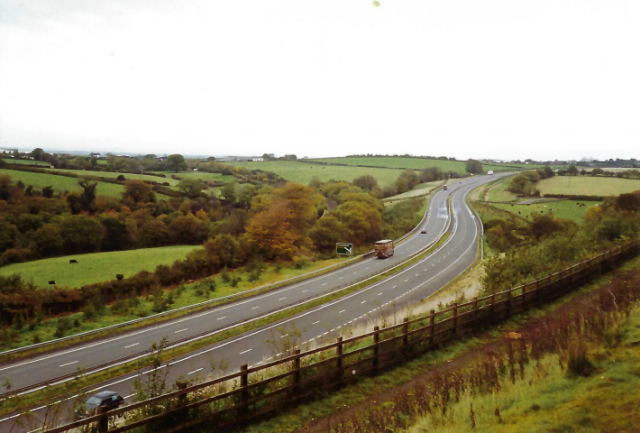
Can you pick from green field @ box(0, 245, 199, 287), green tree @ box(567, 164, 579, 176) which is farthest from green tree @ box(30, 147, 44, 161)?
green tree @ box(567, 164, 579, 176)

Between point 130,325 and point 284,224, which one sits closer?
point 130,325

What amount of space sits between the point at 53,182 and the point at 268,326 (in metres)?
72.4

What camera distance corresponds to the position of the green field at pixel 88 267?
141ft

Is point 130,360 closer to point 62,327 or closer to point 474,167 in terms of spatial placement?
point 62,327

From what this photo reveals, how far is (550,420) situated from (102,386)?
17.7 meters

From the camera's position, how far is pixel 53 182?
76375mm

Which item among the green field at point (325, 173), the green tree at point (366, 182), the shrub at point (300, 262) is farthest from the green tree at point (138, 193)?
the green tree at point (366, 182)

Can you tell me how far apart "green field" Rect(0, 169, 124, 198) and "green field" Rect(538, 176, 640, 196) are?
76141mm

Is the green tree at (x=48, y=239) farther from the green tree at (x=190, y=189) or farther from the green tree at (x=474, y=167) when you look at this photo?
the green tree at (x=474, y=167)

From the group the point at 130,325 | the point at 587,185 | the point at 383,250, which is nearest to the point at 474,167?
the point at 383,250

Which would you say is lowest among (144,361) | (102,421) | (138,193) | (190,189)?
(144,361)

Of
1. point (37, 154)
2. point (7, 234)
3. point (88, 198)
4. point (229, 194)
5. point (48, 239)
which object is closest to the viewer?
point (7, 234)

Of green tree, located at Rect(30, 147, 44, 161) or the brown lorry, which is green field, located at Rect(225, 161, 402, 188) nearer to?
green tree, located at Rect(30, 147, 44, 161)

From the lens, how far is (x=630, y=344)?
817 cm
